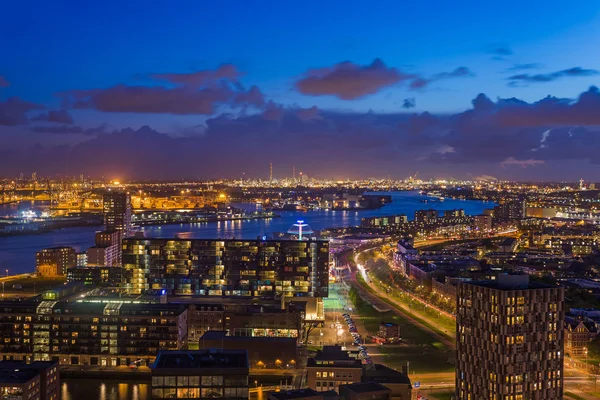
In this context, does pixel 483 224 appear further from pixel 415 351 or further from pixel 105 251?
pixel 415 351

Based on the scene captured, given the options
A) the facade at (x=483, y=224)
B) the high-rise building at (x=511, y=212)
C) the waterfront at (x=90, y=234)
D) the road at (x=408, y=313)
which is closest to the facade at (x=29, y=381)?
the road at (x=408, y=313)

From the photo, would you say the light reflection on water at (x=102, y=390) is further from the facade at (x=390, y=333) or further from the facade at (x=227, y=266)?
the facade at (x=227, y=266)

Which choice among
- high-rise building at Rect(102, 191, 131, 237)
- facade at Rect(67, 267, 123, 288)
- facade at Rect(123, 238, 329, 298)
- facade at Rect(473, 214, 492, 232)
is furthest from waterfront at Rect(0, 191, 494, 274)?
facade at Rect(473, 214, 492, 232)

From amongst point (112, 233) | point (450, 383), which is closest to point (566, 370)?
point (450, 383)

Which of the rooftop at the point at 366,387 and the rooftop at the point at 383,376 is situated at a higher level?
the rooftop at the point at 366,387

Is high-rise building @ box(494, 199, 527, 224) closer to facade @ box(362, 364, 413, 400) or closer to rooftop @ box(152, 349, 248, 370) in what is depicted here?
facade @ box(362, 364, 413, 400)

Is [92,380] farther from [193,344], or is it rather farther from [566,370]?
[566,370]
